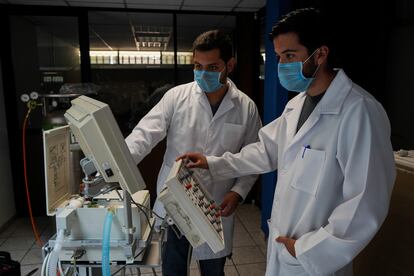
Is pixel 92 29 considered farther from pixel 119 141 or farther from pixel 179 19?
pixel 119 141

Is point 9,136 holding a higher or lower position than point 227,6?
lower

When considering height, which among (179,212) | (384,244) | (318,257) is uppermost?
(179,212)

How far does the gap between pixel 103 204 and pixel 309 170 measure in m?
0.70

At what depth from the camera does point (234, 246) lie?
9.54 ft

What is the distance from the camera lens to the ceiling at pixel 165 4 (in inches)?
130

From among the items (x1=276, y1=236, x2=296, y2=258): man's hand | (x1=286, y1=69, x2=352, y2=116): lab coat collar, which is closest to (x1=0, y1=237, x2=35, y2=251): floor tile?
(x1=276, y1=236, x2=296, y2=258): man's hand

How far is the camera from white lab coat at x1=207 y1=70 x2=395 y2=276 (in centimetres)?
94

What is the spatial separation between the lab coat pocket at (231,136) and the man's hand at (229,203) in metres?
0.23

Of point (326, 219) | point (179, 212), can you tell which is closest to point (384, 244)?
point (326, 219)

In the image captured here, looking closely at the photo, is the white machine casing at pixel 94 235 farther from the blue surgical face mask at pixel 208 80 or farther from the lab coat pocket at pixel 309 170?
the blue surgical face mask at pixel 208 80

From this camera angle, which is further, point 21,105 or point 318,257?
point 21,105

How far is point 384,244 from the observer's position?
1443 mm

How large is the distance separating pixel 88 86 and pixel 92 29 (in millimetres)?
1074

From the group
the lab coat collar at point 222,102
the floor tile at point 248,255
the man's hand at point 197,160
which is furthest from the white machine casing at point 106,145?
the floor tile at point 248,255
